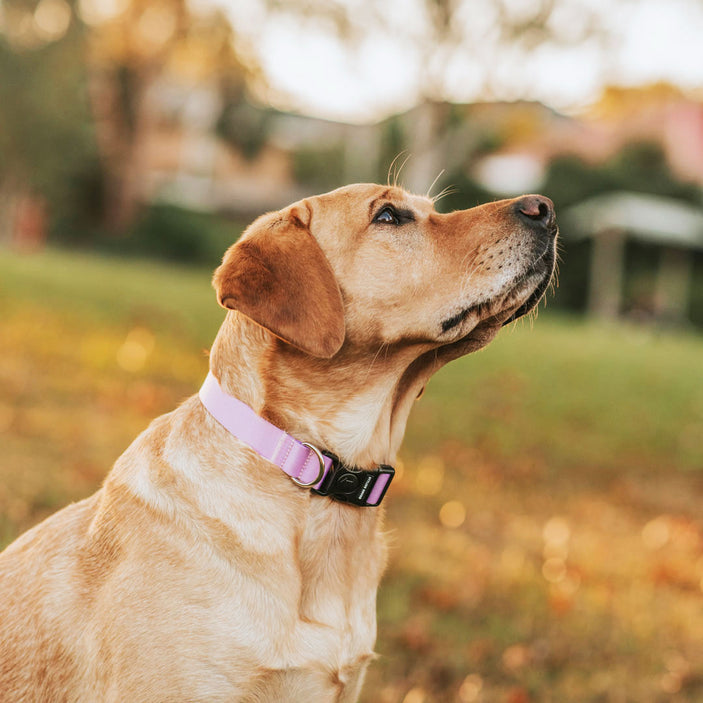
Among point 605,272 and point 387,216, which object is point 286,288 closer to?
point 387,216

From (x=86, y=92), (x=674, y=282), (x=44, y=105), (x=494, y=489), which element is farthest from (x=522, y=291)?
(x=86, y=92)

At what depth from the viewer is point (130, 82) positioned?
3369 centimetres

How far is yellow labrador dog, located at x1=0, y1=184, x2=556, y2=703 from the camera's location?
2.62 metres

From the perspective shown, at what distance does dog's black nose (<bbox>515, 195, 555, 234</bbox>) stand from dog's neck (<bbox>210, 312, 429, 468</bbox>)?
0.74m

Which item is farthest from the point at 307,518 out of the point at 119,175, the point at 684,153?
the point at 684,153

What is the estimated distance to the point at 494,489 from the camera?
7570 millimetres

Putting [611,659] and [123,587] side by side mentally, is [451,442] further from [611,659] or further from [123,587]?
[123,587]

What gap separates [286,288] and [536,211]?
1098 mm

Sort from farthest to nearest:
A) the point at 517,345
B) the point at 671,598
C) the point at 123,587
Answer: the point at 517,345 < the point at 671,598 < the point at 123,587

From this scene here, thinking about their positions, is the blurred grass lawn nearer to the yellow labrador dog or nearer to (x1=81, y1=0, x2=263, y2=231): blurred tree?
the yellow labrador dog

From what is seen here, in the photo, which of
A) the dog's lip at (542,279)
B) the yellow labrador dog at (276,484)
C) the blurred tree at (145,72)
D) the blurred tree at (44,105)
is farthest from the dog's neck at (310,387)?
the blurred tree at (44,105)

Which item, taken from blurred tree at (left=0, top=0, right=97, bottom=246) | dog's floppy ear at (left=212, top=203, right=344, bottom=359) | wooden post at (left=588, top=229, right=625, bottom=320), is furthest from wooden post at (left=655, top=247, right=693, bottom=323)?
dog's floppy ear at (left=212, top=203, right=344, bottom=359)

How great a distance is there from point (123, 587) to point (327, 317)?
1114 mm

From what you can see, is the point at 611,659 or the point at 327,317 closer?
the point at 327,317
